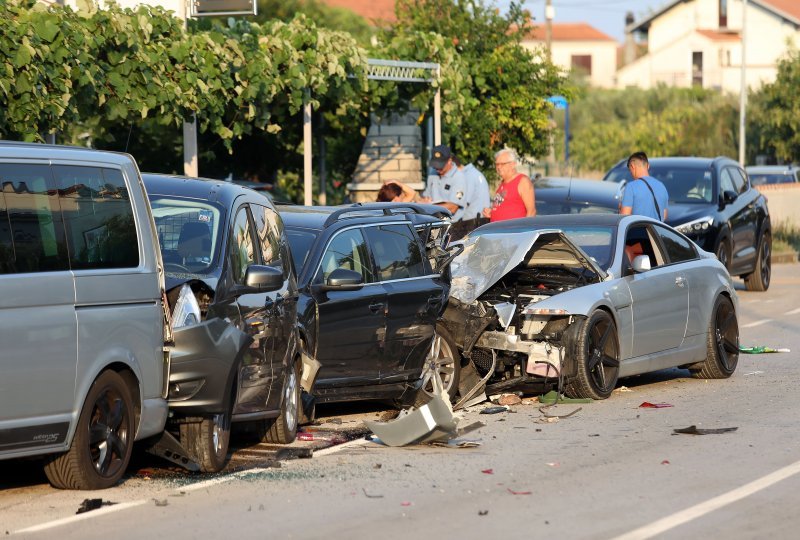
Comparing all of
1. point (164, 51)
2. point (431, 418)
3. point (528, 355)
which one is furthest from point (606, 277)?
point (164, 51)

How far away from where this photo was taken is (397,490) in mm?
8656

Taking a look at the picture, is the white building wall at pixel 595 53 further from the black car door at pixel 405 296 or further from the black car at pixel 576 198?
the black car door at pixel 405 296

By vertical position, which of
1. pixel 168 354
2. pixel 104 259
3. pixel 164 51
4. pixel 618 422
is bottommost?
pixel 618 422

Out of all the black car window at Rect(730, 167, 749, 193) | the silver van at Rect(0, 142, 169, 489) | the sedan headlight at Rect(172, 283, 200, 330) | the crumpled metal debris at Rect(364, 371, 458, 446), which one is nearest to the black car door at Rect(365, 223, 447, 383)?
the crumpled metal debris at Rect(364, 371, 458, 446)

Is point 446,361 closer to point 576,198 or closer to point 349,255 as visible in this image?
point 349,255

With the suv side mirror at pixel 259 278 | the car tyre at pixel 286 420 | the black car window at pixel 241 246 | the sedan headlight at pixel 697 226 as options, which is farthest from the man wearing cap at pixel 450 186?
the suv side mirror at pixel 259 278

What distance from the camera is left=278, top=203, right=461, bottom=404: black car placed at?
11305mm

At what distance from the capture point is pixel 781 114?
202ft

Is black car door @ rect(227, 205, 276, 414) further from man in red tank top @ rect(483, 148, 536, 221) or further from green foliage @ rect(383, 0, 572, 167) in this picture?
green foliage @ rect(383, 0, 572, 167)

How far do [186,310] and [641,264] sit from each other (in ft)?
17.9

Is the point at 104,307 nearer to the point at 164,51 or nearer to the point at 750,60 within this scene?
the point at 164,51

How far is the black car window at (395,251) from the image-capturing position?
12.2m

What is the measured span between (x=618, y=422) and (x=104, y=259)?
4557 mm

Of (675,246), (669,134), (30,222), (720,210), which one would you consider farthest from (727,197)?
(669,134)
